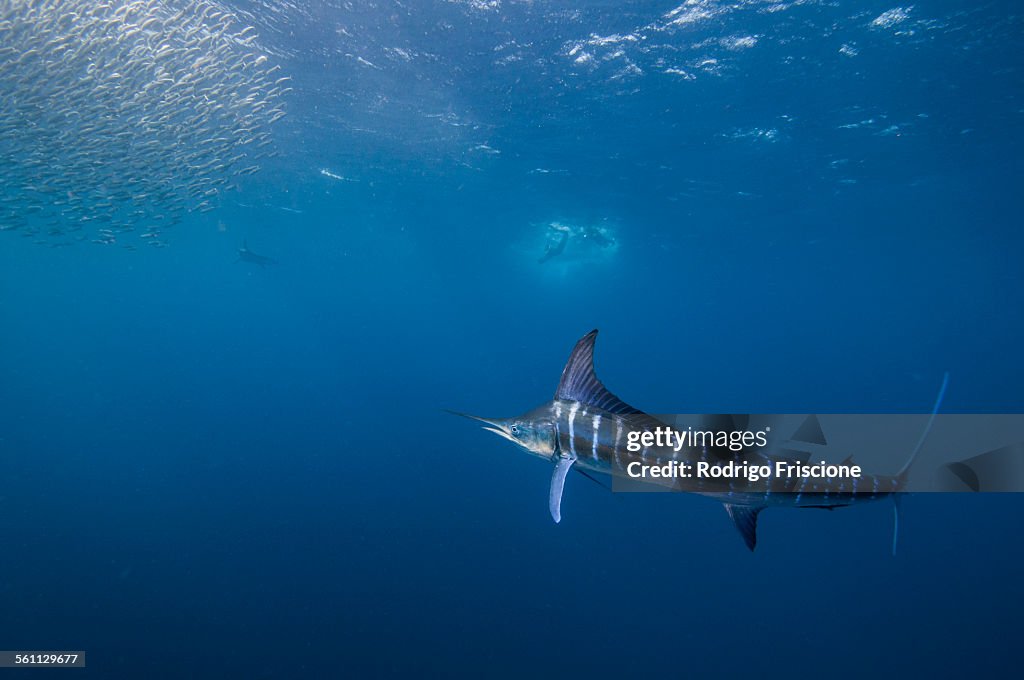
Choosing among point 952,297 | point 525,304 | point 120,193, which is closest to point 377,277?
point 525,304

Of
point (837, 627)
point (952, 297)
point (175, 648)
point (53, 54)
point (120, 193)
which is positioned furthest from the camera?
point (952, 297)

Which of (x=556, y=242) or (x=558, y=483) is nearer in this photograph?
(x=558, y=483)

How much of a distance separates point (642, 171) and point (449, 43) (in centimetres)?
1020

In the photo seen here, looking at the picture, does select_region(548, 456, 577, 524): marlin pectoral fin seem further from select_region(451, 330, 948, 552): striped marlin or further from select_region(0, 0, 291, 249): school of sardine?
select_region(0, 0, 291, 249): school of sardine

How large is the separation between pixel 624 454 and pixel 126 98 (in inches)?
514

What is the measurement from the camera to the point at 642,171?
19.5 metres

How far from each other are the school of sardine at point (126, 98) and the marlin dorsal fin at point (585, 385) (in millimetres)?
10418

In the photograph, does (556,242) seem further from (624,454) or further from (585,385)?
(624,454)

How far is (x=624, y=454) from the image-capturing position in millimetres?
3725

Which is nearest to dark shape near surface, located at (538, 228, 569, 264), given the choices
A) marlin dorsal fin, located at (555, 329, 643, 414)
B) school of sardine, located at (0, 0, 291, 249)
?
school of sardine, located at (0, 0, 291, 249)

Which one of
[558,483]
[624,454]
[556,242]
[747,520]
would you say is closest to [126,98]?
[558,483]

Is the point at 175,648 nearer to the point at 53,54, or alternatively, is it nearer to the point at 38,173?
the point at 53,54

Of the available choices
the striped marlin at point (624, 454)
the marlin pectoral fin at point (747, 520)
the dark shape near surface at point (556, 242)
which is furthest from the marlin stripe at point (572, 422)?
the dark shape near surface at point (556, 242)

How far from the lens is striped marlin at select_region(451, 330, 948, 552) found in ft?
12.0
